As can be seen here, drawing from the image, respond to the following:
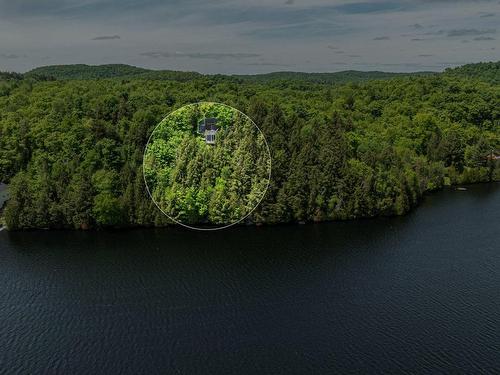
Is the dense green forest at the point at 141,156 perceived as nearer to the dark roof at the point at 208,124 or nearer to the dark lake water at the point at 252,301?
the dark lake water at the point at 252,301

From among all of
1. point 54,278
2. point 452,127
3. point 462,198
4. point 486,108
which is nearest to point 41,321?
point 54,278

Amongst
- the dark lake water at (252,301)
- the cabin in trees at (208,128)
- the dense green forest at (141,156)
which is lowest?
the dark lake water at (252,301)

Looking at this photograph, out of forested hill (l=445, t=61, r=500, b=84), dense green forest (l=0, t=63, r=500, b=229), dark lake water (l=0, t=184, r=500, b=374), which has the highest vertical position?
forested hill (l=445, t=61, r=500, b=84)

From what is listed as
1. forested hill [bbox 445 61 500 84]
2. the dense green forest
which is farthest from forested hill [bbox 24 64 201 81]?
forested hill [bbox 445 61 500 84]

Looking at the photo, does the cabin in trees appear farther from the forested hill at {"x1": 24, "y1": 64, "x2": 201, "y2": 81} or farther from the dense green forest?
the forested hill at {"x1": 24, "y1": 64, "x2": 201, "y2": 81}
